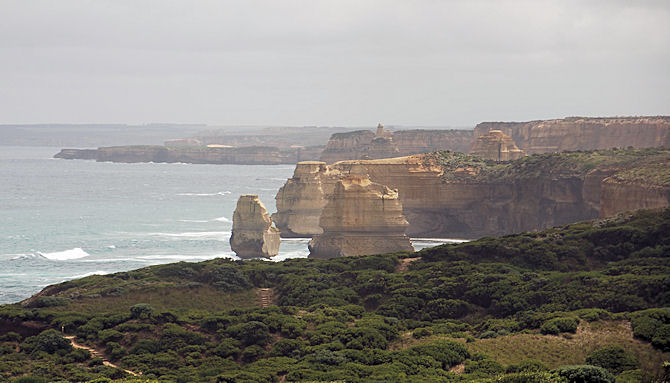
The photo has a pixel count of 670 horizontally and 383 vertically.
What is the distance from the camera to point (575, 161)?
8219 centimetres

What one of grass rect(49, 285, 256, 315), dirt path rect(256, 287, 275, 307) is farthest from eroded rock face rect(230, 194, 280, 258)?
grass rect(49, 285, 256, 315)

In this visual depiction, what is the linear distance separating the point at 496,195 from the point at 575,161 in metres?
8.21

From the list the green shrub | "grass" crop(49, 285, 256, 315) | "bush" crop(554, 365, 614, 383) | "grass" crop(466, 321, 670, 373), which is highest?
"bush" crop(554, 365, 614, 383)

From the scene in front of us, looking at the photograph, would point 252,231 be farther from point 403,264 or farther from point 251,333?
point 251,333

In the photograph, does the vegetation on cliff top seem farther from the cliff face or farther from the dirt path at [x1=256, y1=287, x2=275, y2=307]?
the cliff face

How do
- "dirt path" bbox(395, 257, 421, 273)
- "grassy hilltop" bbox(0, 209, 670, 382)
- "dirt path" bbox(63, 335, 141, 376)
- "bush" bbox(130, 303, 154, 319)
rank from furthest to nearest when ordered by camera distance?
"dirt path" bbox(395, 257, 421, 273) < "bush" bbox(130, 303, 154, 319) < "dirt path" bbox(63, 335, 141, 376) < "grassy hilltop" bbox(0, 209, 670, 382)

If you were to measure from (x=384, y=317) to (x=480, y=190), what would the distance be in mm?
49282

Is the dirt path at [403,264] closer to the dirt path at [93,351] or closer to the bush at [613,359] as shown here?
the bush at [613,359]

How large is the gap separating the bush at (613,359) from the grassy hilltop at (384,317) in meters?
0.07

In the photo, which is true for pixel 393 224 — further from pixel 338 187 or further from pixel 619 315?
pixel 619 315

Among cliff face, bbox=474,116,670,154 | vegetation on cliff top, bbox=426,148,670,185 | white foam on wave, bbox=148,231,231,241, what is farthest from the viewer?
cliff face, bbox=474,116,670,154

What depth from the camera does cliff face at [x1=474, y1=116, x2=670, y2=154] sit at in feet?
423

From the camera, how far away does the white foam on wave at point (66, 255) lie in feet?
241

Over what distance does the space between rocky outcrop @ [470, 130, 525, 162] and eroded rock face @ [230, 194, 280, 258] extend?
5009 cm
